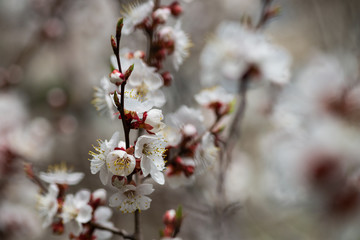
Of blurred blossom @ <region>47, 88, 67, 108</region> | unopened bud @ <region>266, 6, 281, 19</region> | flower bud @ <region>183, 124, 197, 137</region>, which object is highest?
blurred blossom @ <region>47, 88, 67, 108</region>

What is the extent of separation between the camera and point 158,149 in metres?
0.79

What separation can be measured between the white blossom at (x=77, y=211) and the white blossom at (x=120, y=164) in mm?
242

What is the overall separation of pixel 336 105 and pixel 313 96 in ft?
0.45

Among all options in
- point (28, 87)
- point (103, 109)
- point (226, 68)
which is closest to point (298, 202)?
point (226, 68)

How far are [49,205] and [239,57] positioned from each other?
966 millimetres

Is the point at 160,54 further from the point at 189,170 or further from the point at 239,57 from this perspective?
the point at 239,57

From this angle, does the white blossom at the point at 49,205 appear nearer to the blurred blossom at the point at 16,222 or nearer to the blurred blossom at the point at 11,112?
the blurred blossom at the point at 16,222

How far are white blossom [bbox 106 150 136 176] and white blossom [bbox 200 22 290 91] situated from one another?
0.84 meters

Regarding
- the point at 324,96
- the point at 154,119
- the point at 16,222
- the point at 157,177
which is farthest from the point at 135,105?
the point at 16,222

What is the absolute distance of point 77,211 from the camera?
→ 935 millimetres

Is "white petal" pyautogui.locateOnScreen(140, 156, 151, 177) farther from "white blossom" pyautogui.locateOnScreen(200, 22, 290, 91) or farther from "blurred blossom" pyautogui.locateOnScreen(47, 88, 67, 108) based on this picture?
"blurred blossom" pyautogui.locateOnScreen(47, 88, 67, 108)

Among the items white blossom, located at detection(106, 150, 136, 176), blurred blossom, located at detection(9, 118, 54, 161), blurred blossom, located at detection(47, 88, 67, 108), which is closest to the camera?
white blossom, located at detection(106, 150, 136, 176)

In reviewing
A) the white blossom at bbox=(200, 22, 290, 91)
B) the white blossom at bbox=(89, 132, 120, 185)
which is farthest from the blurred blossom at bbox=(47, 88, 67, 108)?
the white blossom at bbox=(89, 132, 120, 185)

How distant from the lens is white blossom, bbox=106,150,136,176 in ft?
2.40
